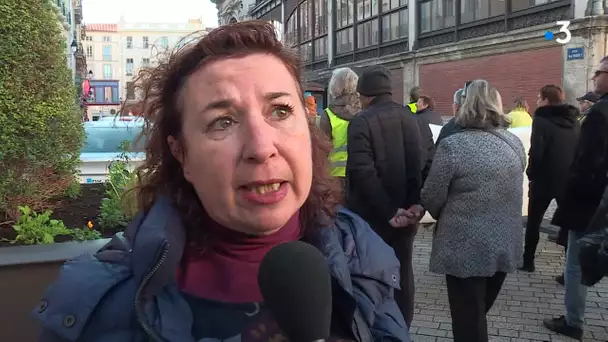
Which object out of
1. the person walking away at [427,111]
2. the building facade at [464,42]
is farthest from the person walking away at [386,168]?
the building facade at [464,42]

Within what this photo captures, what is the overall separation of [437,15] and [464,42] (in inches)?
91.5

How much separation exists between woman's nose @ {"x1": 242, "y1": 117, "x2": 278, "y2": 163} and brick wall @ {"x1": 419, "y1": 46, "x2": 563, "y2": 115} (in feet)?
52.1

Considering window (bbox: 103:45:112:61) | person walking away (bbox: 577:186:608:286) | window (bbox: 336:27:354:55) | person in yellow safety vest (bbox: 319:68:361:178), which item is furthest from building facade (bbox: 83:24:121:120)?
person walking away (bbox: 577:186:608:286)

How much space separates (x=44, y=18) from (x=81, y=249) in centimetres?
217

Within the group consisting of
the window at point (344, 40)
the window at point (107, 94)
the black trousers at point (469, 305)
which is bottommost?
the black trousers at point (469, 305)

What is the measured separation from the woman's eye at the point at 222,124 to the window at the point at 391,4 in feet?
80.5

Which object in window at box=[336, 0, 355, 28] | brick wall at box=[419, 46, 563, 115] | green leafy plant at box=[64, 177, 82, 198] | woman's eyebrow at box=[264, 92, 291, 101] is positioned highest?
window at box=[336, 0, 355, 28]

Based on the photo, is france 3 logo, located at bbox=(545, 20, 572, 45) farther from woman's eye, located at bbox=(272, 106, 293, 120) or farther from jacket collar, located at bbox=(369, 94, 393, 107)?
woman's eye, located at bbox=(272, 106, 293, 120)

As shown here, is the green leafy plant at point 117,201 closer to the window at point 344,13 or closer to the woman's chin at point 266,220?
the woman's chin at point 266,220

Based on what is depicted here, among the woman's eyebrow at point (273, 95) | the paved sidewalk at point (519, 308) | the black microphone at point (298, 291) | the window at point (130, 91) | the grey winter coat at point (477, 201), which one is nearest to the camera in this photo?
the black microphone at point (298, 291)

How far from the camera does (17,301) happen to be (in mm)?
3455

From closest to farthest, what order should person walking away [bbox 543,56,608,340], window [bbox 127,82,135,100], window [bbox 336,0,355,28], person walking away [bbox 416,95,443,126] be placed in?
window [bbox 127,82,135,100]
person walking away [bbox 543,56,608,340]
person walking away [bbox 416,95,443,126]
window [bbox 336,0,355,28]

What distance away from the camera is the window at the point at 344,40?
29297mm

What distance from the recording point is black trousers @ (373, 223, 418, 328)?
4578 millimetres
